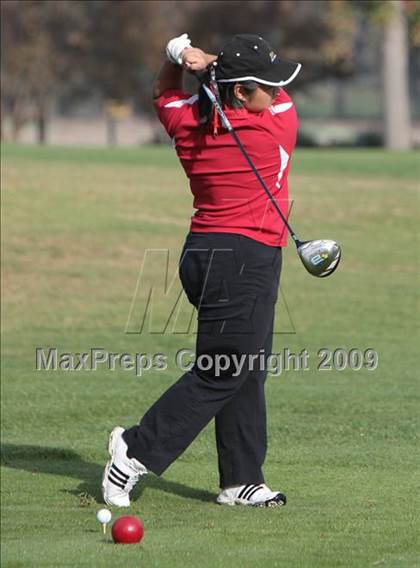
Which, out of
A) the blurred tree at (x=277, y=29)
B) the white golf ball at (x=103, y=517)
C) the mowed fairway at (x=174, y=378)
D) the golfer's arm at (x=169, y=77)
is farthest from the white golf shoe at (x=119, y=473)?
the blurred tree at (x=277, y=29)

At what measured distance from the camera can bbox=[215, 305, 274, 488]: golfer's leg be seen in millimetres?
7027

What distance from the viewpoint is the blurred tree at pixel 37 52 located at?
43844 mm

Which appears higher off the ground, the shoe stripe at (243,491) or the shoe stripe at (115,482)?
the shoe stripe at (115,482)

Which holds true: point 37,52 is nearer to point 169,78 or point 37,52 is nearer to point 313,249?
point 169,78

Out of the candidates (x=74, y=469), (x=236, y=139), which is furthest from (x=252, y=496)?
(x=236, y=139)

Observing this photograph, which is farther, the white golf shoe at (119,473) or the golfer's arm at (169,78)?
the white golf shoe at (119,473)

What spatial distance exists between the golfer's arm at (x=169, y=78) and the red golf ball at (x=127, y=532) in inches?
84.1

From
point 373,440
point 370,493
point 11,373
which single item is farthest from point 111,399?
point 370,493

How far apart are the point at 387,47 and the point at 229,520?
34664mm

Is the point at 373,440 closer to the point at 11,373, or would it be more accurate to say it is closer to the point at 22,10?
the point at 11,373

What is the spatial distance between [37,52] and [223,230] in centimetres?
3781

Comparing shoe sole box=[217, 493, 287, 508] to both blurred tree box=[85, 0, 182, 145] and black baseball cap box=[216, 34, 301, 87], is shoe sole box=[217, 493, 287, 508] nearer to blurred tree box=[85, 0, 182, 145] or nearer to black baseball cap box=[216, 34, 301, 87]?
black baseball cap box=[216, 34, 301, 87]

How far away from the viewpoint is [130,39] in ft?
148

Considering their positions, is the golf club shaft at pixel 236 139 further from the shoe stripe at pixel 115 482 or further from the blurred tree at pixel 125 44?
the blurred tree at pixel 125 44
